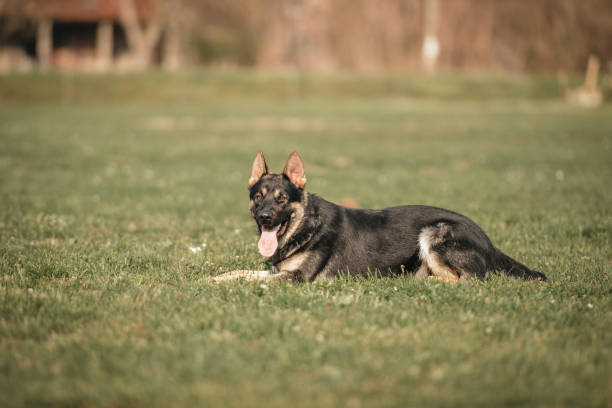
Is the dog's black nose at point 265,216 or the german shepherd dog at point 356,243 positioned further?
the german shepherd dog at point 356,243

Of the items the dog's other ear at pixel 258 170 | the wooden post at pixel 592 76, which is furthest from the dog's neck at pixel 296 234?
the wooden post at pixel 592 76

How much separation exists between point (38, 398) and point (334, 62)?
151ft

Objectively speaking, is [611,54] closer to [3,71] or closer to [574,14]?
[574,14]

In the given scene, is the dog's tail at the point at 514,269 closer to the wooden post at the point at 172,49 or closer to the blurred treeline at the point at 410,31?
the blurred treeline at the point at 410,31

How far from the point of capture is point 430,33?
1807 inches

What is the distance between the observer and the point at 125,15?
43969mm

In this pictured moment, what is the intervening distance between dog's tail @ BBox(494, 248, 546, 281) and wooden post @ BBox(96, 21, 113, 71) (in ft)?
144

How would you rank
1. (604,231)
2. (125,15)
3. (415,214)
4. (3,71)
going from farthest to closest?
(125,15) < (3,71) < (604,231) < (415,214)

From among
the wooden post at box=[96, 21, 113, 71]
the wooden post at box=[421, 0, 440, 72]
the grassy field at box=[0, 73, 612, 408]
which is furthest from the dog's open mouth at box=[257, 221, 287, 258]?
the wooden post at box=[421, 0, 440, 72]

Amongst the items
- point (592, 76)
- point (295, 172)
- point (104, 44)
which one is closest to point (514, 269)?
point (295, 172)

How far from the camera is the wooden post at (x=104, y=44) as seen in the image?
147 feet

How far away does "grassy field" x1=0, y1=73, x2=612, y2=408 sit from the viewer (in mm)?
3650

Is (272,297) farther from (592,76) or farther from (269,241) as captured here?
(592,76)

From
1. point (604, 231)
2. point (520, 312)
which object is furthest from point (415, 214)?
point (604, 231)
